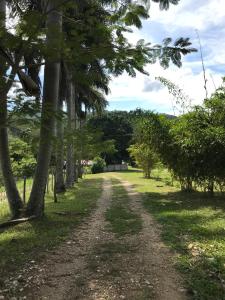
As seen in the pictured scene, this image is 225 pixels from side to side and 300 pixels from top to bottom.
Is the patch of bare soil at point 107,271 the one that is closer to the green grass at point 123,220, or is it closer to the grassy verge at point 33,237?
the grassy verge at point 33,237

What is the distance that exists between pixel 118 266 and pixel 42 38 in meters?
4.13

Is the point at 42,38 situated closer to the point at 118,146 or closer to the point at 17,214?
the point at 17,214

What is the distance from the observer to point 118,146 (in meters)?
72.8

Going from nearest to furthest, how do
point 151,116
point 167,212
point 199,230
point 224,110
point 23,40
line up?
1. point 23,40
2. point 199,230
3. point 167,212
4. point 224,110
5. point 151,116

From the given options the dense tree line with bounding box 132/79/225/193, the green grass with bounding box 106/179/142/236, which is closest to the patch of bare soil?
the green grass with bounding box 106/179/142/236

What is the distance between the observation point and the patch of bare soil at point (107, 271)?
17.8 ft

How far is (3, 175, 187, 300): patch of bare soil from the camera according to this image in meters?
5.43

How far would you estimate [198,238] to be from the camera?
28.3ft

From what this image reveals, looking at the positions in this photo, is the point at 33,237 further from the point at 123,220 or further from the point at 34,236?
the point at 123,220

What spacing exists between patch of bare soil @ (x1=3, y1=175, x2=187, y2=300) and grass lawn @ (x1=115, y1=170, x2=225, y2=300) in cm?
24

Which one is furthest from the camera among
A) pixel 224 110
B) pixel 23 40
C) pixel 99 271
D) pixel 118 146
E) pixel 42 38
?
pixel 118 146

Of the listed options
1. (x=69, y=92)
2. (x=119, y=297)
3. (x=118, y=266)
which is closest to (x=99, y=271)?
(x=118, y=266)

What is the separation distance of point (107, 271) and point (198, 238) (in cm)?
290

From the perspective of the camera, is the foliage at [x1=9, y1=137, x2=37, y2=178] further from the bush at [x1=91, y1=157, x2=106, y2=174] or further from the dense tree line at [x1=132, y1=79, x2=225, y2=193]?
the bush at [x1=91, y1=157, x2=106, y2=174]
